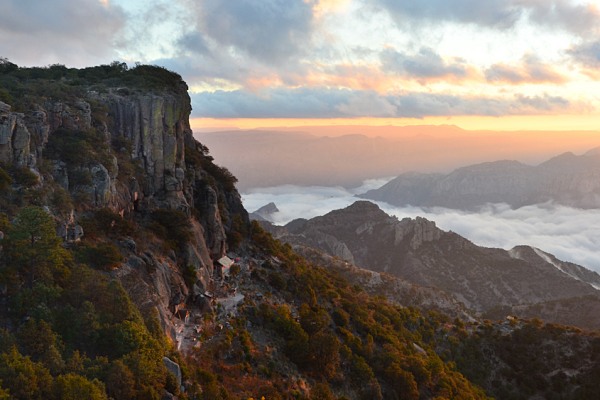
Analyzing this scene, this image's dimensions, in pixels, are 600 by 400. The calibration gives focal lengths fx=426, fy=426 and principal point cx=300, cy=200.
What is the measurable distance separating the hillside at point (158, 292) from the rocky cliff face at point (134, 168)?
183 mm

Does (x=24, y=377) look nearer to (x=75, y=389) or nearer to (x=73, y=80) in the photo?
(x=75, y=389)

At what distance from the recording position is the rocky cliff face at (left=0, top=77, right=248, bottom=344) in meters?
37.4

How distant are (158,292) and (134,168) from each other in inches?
762

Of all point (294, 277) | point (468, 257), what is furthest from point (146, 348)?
point (468, 257)

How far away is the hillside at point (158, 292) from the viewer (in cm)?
2555

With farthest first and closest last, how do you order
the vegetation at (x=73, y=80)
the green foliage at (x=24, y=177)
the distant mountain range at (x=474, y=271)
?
the distant mountain range at (x=474, y=271)
the vegetation at (x=73, y=80)
the green foliage at (x=24, y=177)

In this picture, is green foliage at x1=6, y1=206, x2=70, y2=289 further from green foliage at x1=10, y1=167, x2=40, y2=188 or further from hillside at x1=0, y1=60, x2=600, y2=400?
green foliage at x1=10, y1=167, x2=40, y2=188

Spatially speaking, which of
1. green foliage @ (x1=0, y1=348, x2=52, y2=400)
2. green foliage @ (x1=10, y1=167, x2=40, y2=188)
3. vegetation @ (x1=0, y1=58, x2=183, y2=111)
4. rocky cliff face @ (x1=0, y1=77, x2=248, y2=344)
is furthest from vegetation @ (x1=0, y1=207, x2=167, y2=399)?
vegetation @ (x1=0, y1=58, x2=183, y2=111)

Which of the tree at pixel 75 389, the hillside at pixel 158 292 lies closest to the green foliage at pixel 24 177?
the hillside at pixel 158 292

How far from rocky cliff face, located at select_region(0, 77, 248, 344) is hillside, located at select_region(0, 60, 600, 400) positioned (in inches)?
7.2

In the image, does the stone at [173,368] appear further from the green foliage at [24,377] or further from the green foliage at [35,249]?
the green foliage at [35,249]

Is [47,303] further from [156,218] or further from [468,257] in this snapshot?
[468,257]

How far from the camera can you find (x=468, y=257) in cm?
18438

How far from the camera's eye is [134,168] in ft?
165
